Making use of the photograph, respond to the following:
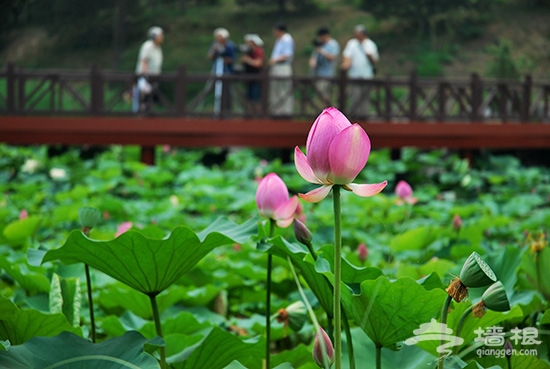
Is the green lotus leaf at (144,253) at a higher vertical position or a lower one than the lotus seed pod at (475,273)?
lower

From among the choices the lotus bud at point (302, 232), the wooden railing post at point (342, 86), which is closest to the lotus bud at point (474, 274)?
the lotus bud at point (302, 232)

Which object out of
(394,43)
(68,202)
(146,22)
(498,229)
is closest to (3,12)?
(146,22)

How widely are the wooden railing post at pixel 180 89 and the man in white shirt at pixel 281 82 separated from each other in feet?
2.75

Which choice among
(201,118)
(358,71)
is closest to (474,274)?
(201,118)

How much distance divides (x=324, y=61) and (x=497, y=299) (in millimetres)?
7784

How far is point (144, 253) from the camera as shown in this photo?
1.08 meters

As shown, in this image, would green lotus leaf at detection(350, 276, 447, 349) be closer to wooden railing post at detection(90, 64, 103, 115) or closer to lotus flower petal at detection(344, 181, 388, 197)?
lotus flower petal at detection(344, 181, 388, 197)

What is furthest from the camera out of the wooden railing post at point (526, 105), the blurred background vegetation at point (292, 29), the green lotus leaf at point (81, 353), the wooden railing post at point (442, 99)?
the blurred background vegetation at point (292, 29)

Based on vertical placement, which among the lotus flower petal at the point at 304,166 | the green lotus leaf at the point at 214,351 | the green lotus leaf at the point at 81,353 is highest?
the lotus flower petal at the point at 304,166

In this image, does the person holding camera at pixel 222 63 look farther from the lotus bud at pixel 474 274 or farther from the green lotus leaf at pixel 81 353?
the lotus bud at pixel 474 274

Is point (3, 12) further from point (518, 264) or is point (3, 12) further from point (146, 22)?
point (518, 264)

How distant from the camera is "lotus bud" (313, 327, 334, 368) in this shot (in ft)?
2.81

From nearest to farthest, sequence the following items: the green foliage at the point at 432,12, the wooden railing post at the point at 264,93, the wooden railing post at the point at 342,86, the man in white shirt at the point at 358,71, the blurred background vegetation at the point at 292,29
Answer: the wooden railing post at the point at 264,93
the wooden railing post at the point at 342,86
the man in white shirt at the point at 358,71
the blurred background vegetation at the point at 292,29
the green foliage at the point at 432,12

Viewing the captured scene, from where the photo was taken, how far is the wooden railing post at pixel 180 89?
778 cm
